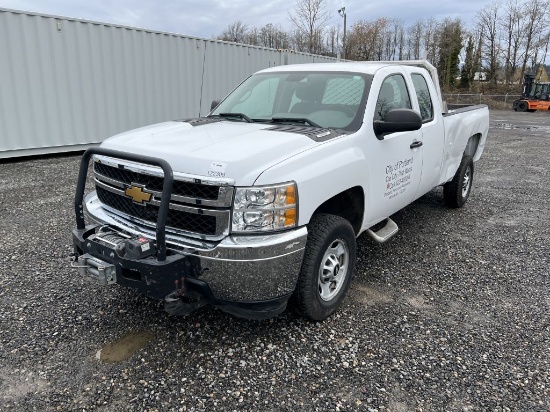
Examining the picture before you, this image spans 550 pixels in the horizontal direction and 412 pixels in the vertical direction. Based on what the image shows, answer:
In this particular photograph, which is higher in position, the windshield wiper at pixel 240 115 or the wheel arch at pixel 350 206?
the windshield wiper at pixel 240 115

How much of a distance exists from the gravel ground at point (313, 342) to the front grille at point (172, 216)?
0.84m

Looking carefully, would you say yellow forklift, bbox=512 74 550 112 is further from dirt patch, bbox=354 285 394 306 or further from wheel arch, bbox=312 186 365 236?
wheel arch, bbox=312 186 365 236

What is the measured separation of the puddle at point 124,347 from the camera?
2850mm

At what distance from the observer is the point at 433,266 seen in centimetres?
436

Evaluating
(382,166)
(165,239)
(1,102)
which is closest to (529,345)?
(382,166)

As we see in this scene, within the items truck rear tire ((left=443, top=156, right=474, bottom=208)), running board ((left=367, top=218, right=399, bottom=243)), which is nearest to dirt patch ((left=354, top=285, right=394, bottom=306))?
running board ((left=367, top=218, right=399, bottom=243))

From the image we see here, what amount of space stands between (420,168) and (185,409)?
10.3 feet

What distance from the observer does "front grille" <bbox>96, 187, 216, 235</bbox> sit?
267cm

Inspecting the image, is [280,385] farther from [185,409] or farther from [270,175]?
[270,175]

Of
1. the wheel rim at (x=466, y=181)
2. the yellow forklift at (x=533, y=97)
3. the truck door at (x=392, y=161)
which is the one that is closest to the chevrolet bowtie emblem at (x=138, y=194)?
the truck door at (x=392, y=161)

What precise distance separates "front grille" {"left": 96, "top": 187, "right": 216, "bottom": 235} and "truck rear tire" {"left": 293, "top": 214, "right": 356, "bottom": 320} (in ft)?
2.28

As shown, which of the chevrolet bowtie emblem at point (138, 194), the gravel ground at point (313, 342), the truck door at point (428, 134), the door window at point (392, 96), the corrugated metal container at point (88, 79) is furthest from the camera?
the corrugated metal container at point (88, 79)

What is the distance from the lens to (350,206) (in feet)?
11.6

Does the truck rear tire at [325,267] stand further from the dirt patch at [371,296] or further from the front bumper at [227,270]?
the dirt patch at [371,296]
